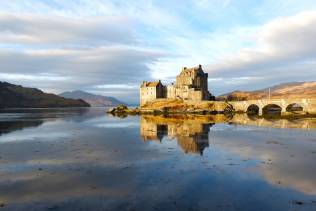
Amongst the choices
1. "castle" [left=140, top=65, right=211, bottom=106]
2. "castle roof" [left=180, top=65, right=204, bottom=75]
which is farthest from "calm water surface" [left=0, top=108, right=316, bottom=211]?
"castle roof" [left=180, top=65, right=204, bottom=75]

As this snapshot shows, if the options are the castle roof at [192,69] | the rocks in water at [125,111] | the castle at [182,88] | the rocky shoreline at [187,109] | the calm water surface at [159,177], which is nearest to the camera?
the calm water surface at [159,177]

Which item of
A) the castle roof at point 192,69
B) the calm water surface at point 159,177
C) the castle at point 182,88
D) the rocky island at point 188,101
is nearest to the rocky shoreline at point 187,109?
the rocky island at point 188,101

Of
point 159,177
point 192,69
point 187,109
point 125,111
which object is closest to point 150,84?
point 125,111

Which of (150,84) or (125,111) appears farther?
(125,111)

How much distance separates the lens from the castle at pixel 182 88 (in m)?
126

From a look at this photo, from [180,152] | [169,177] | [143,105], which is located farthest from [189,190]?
[143,105]

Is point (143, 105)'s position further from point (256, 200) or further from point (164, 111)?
point (256, 200)

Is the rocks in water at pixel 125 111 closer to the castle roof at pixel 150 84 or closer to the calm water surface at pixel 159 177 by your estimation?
the castle roof at pixel 150 84

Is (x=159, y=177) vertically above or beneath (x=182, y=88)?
beneath

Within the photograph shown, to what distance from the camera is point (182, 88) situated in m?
128

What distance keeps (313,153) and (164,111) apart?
90.1 metres

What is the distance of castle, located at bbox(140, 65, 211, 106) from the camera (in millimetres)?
126438

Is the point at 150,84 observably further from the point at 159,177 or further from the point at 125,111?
the point at 159,177

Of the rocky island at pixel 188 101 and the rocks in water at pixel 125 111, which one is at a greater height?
the rocky island at pixel 188 101
